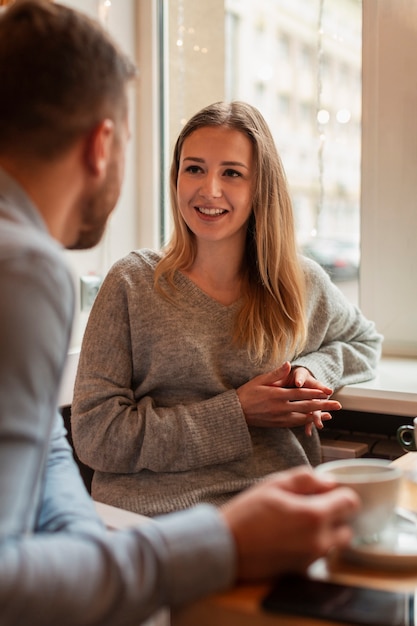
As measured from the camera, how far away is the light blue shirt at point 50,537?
68 centimetres

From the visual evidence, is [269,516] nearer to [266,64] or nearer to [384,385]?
[384,385]

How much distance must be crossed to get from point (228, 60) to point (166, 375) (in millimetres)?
1242

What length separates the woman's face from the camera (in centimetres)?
173

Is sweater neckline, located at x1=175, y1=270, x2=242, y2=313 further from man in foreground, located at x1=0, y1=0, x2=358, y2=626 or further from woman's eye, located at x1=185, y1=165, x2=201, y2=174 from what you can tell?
man in foreground, located at x1=0, y1=0, x2=358, y2=626

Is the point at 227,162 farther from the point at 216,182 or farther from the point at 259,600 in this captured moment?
the point at 259,600

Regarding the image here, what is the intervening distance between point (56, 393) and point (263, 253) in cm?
111

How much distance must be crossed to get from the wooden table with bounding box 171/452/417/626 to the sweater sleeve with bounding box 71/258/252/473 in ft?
2.45

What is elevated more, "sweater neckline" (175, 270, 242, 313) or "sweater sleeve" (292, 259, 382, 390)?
"sweater neckline" (175, 270, 242, 313)

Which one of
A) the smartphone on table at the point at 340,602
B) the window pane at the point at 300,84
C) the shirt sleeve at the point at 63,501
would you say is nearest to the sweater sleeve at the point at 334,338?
the window pane at the point at 300,84

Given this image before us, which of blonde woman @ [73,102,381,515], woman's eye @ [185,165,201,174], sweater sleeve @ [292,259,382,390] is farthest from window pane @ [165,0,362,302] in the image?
woman's eye @ [185,165,201,174]

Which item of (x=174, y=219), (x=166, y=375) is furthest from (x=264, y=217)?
(x=166, y=375)

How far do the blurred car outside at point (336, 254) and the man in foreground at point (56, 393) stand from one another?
1493mm

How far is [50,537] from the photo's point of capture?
73 cm

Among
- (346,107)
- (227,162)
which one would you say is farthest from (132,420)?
(346,107)
